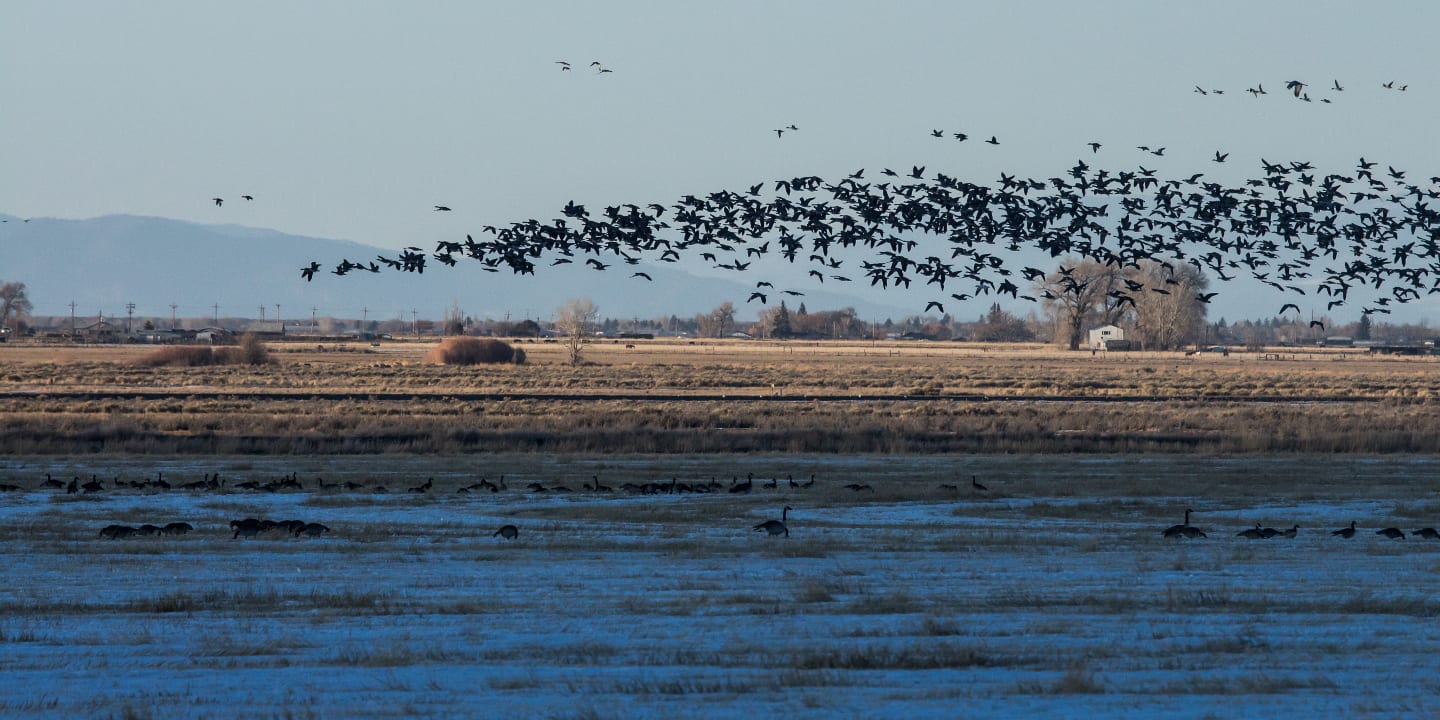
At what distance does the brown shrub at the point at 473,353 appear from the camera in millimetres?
102250

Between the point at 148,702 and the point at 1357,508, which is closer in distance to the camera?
the point at 148,702

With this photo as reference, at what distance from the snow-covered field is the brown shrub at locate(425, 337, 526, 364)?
80534 mm

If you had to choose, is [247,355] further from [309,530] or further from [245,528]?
[309,530]

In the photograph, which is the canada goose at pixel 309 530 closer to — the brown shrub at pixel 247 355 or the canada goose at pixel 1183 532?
the canada goose at pixel 1183 532

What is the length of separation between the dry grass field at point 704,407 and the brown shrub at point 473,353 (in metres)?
3.70

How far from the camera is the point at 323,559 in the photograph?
1545cm

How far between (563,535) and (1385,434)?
25468mm

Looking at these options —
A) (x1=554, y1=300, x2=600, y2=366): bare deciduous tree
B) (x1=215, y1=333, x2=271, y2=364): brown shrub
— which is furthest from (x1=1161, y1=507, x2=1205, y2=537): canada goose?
(x1=554, y1=300, x2=600, y2=366): bare deciduous tree

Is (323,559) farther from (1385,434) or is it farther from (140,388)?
(140,388)

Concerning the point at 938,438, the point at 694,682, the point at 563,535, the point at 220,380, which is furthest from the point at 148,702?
the point at 220,380

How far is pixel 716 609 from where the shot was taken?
40.3 ft

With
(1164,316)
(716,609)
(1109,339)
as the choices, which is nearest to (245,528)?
(716,609)

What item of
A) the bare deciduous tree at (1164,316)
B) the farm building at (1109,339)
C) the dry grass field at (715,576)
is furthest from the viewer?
the bare deciduous tree at (1164,316)

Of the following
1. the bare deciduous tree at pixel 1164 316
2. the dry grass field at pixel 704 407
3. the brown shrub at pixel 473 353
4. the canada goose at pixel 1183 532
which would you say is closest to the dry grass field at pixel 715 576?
the canada goose at pixel 1183 532
